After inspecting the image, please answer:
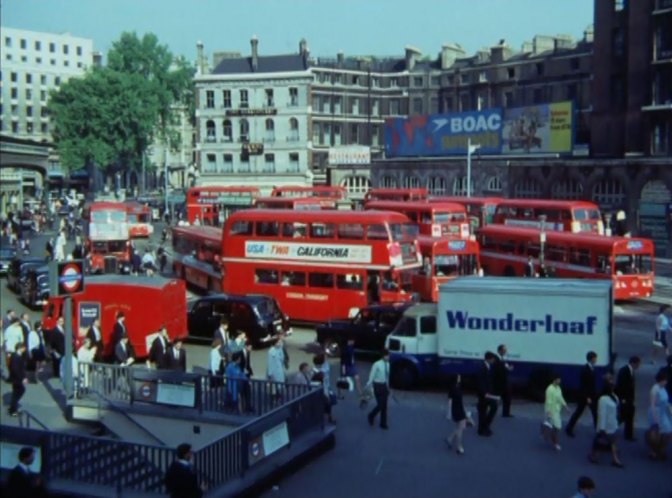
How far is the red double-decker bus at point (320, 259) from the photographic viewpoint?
89.4ft

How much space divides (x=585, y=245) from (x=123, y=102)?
22.0 metres

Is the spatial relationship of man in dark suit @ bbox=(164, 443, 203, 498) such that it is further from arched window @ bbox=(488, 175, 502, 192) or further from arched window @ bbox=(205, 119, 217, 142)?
arched window @ bbox=(205, 119, 217, 142)

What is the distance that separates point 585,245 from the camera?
33.4 metres

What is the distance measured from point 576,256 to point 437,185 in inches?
1385

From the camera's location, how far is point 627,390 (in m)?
15.4

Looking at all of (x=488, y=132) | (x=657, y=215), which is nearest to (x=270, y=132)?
(x=488, y=132)

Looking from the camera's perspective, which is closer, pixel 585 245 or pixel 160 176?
pixel 585 245

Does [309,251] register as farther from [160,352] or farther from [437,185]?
[437,185]

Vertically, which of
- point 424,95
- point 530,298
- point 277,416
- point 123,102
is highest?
point 424,95

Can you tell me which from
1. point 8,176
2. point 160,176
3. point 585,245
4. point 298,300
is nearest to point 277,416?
point 298,300

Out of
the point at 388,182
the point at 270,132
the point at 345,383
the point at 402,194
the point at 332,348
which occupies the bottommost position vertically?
the point at 332,348

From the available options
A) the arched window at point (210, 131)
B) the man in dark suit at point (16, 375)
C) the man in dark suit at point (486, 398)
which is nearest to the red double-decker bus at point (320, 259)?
the man in dark suit at point (486, 398)

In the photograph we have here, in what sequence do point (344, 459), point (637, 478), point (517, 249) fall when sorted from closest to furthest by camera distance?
point (637, 478) < point (344, 459) < point (517, 249)

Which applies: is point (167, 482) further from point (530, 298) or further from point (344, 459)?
point (530, 298)
